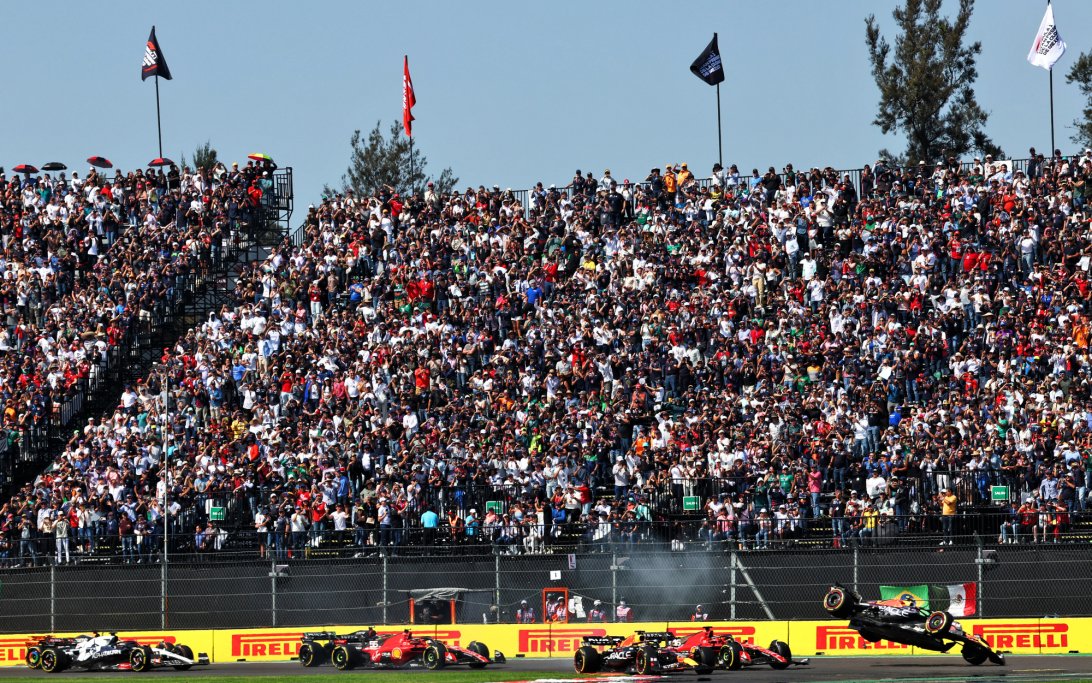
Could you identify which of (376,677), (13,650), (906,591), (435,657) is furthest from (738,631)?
(13,650)

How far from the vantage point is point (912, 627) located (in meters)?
27.9

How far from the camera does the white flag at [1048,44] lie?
49094mm

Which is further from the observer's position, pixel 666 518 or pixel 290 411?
pixel 290 411

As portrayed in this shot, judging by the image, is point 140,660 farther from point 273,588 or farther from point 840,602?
point 840,602

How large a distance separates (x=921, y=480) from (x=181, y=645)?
1474cm

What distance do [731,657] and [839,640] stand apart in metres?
3.43

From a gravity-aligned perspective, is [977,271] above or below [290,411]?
above

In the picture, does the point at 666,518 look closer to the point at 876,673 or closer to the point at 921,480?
the point at 921,480

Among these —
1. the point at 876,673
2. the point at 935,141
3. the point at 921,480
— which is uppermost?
the point at 935,141

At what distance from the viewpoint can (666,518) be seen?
37.5m

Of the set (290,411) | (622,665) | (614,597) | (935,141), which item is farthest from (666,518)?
(935,141)

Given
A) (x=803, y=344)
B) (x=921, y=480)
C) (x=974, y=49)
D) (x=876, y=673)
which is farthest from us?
(x=974, y=49)

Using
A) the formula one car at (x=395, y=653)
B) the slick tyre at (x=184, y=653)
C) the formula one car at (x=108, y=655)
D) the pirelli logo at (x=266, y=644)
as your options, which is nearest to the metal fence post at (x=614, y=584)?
the formula one car at (x=395, y=653)

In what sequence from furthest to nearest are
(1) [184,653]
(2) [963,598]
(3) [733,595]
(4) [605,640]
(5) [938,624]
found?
(1) [184,653] < (3) [733,595] < (2) [963,598] < (4) [605,640] < (5) [938,624]
